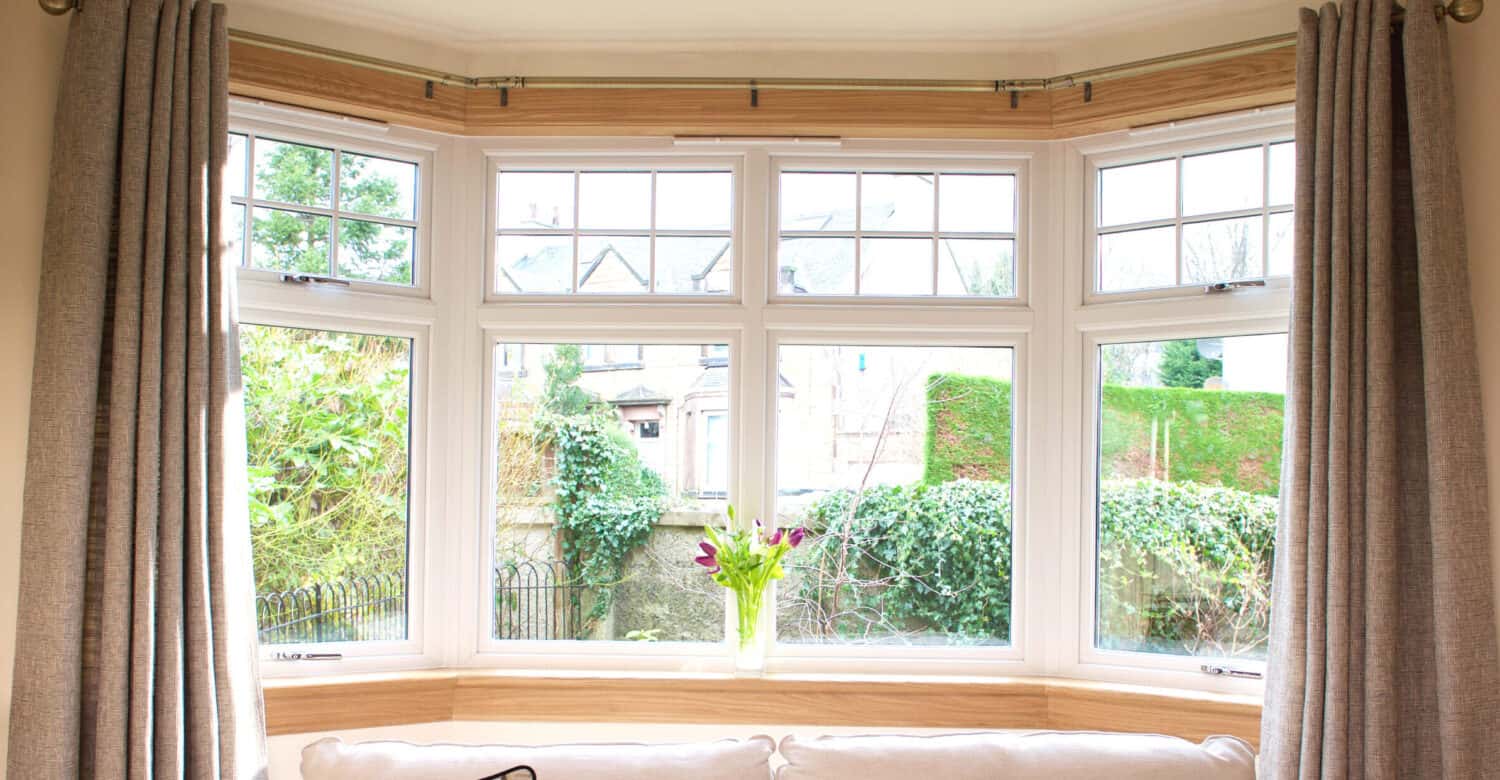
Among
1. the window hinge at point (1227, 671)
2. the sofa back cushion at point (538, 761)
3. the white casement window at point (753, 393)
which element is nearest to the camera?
the sofa back cushion at point (538, 761)

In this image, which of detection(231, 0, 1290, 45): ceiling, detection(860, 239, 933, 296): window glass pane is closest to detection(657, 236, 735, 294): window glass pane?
detection(860, 239, 933, 296): window glass pane

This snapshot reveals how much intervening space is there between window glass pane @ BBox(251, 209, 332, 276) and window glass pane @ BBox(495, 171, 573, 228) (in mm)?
478

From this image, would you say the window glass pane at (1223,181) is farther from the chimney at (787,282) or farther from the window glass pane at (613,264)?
the window glass pane at (613,264)

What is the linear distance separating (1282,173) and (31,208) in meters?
2.98

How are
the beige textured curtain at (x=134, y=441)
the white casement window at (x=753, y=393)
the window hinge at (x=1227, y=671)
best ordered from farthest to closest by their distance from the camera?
the white casement window at (x=753, y=393)
the window hinge at (x=1227, y=671)
the beige textured curtain at (x=134, y=441)

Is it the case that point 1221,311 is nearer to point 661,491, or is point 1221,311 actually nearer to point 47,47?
point 661,491

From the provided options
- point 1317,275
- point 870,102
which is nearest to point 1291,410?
point 1317,275

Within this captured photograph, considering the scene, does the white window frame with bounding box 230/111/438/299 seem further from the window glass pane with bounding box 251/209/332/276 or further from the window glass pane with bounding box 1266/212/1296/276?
the window glass pane with bounding box 1266/212/1296/276

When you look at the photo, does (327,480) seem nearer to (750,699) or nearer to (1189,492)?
(750,699)

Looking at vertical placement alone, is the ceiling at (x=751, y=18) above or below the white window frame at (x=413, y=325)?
above

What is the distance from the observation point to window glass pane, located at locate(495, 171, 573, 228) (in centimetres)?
282

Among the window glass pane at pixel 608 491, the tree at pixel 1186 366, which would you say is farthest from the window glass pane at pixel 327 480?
the tree at pixel 1186 366

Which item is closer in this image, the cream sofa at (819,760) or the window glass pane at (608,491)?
the cream sofa at (819,760)

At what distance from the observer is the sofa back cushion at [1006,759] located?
1749 millimetres
